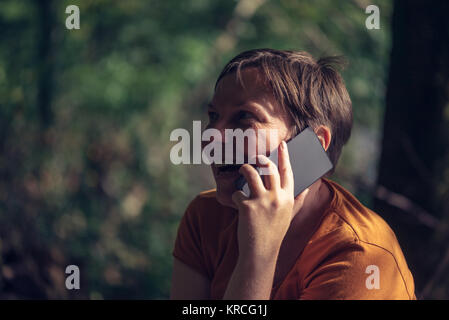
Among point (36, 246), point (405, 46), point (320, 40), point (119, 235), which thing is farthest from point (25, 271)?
point (320, 40)

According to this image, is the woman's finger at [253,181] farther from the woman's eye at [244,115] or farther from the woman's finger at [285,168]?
the woman's eye at [244,115]

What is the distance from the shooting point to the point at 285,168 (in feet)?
4.32

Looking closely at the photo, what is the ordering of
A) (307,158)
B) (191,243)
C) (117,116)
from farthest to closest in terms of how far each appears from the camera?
(117,116) < (191,243) < (307,158)

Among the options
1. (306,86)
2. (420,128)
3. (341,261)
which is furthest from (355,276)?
(420,128)

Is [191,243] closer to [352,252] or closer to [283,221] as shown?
[283,221]

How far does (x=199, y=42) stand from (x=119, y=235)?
2481 millimetres

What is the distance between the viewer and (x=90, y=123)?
5086mm

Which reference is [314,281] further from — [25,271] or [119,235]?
[119,235]

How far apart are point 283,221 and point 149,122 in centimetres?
460

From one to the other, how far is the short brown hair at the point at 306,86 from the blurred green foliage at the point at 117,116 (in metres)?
0.83

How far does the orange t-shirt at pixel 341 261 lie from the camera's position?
1265 mm

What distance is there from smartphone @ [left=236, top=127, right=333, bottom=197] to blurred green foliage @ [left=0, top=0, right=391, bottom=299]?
3.27ft

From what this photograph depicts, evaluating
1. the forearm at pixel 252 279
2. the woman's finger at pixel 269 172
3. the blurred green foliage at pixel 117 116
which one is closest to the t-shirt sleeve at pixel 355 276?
the forearm at pixel 252 279

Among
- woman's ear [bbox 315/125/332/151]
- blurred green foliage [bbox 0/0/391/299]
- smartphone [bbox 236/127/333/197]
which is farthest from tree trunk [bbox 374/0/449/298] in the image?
smartphone [bbox 236/127/333/197]
